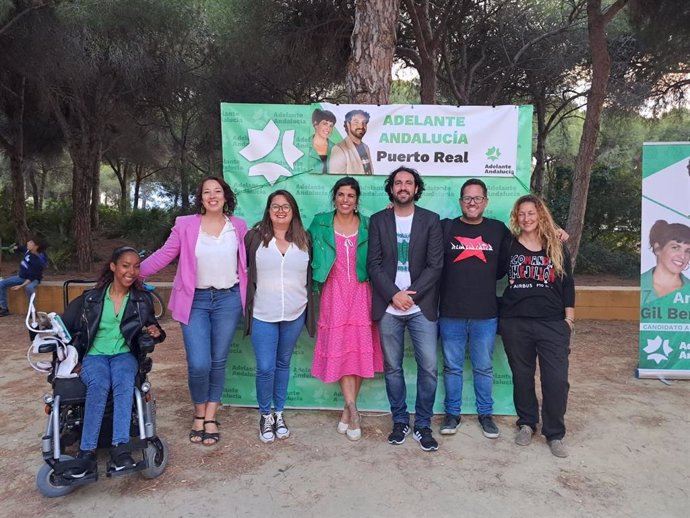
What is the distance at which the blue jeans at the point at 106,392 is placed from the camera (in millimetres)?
2898

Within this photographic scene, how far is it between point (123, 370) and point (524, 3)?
33.8 feet

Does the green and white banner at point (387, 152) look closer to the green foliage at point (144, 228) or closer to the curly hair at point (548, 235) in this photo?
the curly hair at point (548, 235)

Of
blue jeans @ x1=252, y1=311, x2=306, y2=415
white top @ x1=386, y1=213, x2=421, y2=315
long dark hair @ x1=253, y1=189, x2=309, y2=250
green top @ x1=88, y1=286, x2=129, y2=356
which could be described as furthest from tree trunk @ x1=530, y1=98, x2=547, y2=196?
green top @ x1=88, y1=286, x2=129, y2=356

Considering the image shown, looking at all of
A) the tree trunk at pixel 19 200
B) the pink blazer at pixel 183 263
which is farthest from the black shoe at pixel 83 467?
the tree trunk at pixel 19 200

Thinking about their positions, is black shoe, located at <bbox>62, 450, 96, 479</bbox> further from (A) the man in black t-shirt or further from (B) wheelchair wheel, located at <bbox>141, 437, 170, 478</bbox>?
(A) the man in black t-shirt

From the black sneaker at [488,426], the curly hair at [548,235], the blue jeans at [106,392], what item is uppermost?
the curly hair at [548,235]

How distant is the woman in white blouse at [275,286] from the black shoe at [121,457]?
0.93 m

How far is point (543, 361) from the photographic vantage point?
344cm

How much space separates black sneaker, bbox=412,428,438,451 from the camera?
11.2ft

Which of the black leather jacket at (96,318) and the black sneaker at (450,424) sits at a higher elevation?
the black leather jacket at (96,318)

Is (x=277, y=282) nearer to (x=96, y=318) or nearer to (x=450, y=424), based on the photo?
(x=96, y=318)

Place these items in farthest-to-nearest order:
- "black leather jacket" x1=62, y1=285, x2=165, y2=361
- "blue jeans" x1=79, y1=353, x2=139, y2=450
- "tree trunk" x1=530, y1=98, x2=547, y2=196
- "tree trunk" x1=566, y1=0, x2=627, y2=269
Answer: "tree trunk" x1=530, y1=98, x2=547, y2=196 → "tree trunk" x1=566, y1=0, x2=627, y2=269 → "black leather jacket" x1=62, y1=285, x2=165, y2=361 → "blue jeans" x1=79, y1=353, x2=139, y2=450

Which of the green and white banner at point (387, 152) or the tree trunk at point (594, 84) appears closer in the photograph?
the green and white banner at point (387, 152)

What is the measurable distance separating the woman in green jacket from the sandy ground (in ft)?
1.62
